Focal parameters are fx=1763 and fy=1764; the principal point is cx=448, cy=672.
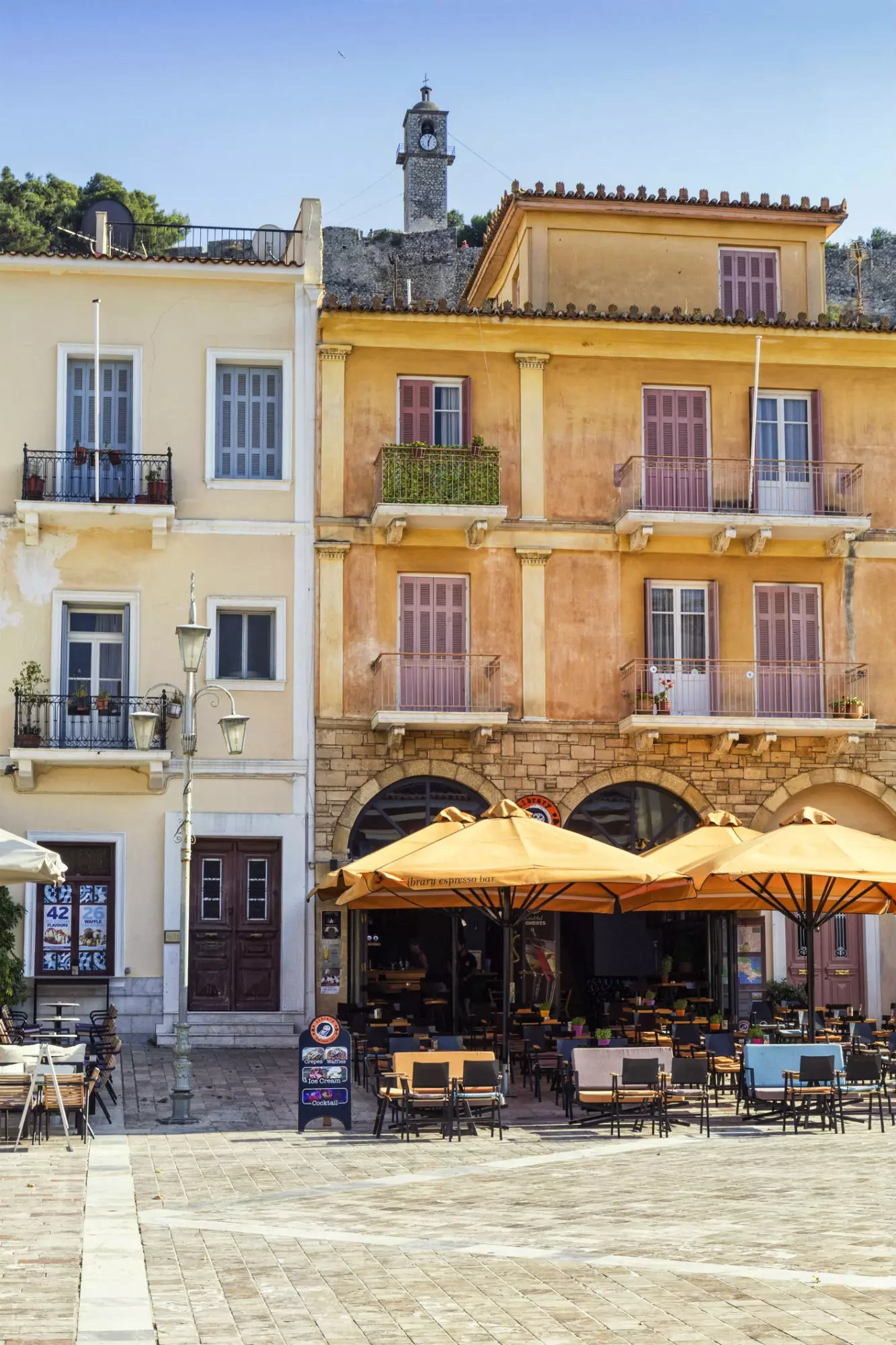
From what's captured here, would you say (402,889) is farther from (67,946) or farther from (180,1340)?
(180,1340)

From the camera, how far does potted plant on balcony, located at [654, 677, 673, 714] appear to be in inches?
1074

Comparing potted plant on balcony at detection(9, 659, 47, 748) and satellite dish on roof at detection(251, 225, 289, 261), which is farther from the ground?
satellite dish on roof at detection(251, 225, 289, 261)

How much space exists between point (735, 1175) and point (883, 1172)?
4.12 feet

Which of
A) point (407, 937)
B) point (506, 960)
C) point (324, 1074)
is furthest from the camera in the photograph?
point (407, 937)

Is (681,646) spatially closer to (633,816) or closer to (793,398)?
(633,816)

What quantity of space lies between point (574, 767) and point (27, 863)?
37.8ft

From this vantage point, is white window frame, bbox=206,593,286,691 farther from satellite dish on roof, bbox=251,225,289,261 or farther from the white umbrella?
the white umbrella

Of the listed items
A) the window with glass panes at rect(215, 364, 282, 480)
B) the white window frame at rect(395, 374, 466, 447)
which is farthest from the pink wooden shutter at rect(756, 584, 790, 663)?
the window with glass panes at rect(215, 364, 282, 480)

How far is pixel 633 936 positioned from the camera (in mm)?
28719

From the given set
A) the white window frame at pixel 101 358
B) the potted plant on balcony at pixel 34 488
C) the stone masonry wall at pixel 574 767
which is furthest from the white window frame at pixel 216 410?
the stone masonry wall at pixel 574 767

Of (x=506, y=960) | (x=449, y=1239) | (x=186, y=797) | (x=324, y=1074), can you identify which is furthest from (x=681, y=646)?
(x=449, y=1239)

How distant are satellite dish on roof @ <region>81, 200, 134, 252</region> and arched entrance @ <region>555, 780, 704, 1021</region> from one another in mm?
12351

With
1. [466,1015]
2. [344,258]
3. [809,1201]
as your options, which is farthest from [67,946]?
[344,258]

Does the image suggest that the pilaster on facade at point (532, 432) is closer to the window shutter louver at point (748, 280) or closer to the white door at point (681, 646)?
the white door at point (681, 646)
